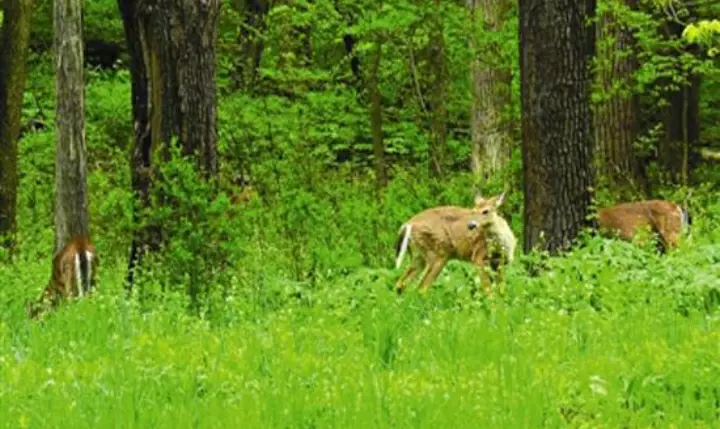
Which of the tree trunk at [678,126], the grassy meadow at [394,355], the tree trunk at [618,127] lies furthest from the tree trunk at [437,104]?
the grassy meadow at [394,355]

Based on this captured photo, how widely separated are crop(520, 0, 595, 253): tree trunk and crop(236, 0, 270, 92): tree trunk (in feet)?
27.0

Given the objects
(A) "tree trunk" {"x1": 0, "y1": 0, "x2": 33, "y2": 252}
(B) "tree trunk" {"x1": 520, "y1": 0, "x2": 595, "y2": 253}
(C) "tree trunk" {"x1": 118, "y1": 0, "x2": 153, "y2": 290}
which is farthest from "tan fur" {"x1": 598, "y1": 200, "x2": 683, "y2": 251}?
(A) "tree trunk" {"x1": 0, "y1": 0, "x2": 33, "y2": 252}

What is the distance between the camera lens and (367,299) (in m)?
7.86

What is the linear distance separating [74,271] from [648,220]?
5.27 meters

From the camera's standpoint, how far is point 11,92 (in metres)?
15.3

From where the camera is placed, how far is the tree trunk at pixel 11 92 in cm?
1506

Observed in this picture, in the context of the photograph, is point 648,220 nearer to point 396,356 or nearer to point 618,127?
point 618,127

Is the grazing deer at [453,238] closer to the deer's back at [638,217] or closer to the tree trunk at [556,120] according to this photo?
the tree trunk at [556,120]

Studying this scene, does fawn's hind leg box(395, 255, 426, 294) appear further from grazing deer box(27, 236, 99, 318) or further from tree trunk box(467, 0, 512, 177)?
tree trunk box(467, 0, 512, 177)

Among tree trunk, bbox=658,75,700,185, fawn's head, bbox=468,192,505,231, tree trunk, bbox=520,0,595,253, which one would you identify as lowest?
tree trunk, bbox=658,75,700,185

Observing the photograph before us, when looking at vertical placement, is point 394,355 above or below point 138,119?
below

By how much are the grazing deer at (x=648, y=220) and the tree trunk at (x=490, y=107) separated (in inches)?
120

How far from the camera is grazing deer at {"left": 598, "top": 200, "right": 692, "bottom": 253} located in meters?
10.7

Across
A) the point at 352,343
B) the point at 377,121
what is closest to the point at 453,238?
the point at 352,343
